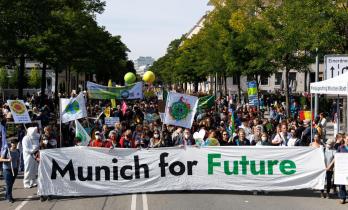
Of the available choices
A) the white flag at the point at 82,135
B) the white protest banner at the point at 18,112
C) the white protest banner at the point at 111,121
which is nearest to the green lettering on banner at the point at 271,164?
the white flag at the point at 82,135

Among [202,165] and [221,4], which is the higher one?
[221,4]

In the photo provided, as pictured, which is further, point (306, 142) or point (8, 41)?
point (8, 41)

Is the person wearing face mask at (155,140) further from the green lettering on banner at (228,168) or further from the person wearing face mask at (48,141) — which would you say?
the person wearing face mask at (48,141)

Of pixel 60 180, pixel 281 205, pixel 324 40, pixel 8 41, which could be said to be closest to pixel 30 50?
pixel 8 41

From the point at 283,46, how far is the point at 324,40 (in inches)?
245

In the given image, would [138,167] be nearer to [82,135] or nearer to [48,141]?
[48,141]

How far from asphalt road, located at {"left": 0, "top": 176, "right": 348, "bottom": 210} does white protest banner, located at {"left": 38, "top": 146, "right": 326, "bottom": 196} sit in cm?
26

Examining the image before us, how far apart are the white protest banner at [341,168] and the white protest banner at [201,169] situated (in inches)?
21.1

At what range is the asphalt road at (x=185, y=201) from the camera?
1190 centimetres

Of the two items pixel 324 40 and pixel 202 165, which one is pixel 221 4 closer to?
pixel 324 40

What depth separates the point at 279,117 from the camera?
90.5ft

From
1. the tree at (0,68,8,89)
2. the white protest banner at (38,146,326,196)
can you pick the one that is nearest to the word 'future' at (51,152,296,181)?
the white protest banner at (38,146,326,196)

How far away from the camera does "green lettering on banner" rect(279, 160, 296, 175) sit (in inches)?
527

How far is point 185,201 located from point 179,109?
9.54 feet
